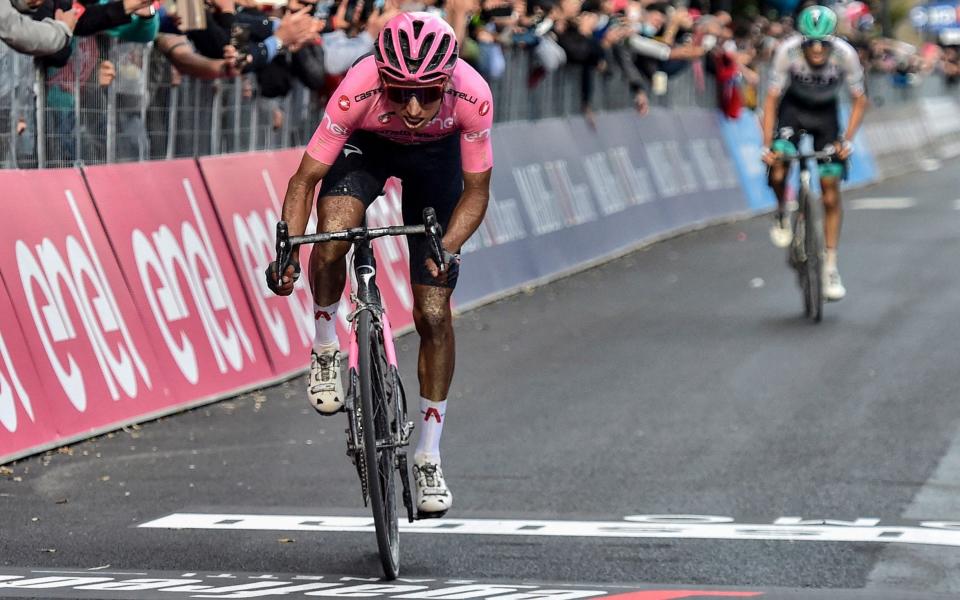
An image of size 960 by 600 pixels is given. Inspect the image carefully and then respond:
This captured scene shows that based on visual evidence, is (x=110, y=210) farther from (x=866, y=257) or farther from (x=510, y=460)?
(x=866, y=257)

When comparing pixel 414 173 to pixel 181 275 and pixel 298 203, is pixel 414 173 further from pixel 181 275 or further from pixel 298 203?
pixel 181 275

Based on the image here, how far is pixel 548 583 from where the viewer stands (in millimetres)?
6879

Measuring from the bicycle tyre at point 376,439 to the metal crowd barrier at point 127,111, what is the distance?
157 inches

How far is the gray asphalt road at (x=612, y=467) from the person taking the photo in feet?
24.1

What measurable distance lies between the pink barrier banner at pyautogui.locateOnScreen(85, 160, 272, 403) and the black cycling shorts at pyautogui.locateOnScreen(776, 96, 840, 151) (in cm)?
533

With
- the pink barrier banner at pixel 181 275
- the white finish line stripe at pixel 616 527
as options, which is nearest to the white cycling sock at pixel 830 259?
the pink barrier banner at pixel 181 275

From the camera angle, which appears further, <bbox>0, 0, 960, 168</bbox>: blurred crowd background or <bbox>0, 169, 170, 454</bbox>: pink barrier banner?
<bbox>0, 0, 960, 168</bbox>: blurred crowd background

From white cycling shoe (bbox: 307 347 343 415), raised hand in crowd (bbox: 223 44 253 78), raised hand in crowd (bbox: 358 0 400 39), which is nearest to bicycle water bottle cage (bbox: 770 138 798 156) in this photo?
raised hand in crowd (bbox: 358 0 400 39)

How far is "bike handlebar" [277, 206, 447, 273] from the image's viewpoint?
6672 millimetres

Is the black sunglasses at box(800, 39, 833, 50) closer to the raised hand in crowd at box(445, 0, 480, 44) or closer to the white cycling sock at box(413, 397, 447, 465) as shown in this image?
the raised hand in crowd at box(445, 0, 480, 44)

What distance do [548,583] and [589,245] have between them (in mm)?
12408

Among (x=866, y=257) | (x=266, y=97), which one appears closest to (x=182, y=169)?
(x=266, y=97)

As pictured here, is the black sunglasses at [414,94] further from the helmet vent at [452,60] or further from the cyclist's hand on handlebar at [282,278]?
the cyclist's hand on handlebar at [282,278]

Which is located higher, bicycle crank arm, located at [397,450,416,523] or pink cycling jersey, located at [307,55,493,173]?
pink cycling jersey, located at [307,55,493,173]
